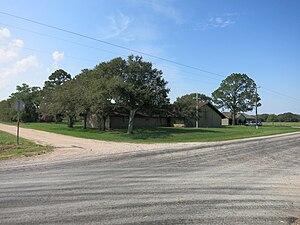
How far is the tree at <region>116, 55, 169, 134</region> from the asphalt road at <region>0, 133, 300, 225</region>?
65.5 ft

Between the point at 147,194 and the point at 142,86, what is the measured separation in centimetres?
2565

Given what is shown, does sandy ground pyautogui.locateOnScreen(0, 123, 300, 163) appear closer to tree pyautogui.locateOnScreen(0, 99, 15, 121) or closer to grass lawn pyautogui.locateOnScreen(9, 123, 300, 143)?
grass lawn pyautogui.locateOnScreen(9, 123, 300, 143)

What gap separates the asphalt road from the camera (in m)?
4.95

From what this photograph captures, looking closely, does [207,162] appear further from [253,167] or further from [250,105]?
[250,105]

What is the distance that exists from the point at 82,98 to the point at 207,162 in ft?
82.2

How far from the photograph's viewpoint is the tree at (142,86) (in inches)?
1194

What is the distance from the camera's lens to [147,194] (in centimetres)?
648

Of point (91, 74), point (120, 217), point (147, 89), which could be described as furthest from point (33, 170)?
point (91, 74)

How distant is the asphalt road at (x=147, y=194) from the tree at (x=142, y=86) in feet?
65.5

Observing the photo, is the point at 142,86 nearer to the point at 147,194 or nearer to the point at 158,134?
the point at 158,134

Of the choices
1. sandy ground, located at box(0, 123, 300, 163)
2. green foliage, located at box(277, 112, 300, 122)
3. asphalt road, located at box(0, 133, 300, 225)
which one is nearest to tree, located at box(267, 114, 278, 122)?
green foliage, located at box(277, 112, 300, 122)

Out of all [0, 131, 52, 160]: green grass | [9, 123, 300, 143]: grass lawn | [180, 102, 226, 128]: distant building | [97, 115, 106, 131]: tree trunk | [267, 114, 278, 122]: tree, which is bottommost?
[0, 131, 52, 160]: green grass

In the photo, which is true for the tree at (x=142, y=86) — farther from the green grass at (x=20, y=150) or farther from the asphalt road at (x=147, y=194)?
the asphalt road at (x=147, y=194)

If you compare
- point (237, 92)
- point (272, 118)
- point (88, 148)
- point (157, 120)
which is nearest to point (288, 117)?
point (272, 118)
